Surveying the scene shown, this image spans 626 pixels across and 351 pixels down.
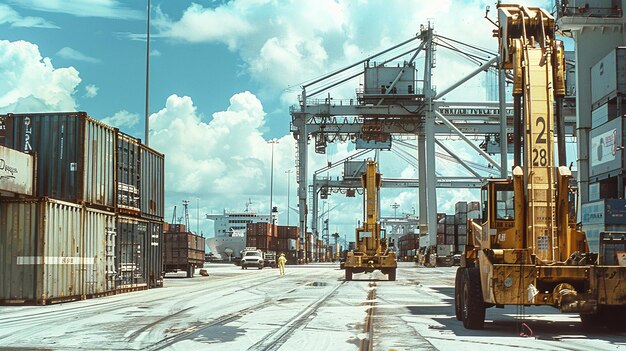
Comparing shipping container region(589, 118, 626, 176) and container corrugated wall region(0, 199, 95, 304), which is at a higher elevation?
shipping container region(589, 118, 626, 176)

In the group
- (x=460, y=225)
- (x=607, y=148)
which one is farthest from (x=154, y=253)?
(x=460, y=225)

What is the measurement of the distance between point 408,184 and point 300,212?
67.7ft

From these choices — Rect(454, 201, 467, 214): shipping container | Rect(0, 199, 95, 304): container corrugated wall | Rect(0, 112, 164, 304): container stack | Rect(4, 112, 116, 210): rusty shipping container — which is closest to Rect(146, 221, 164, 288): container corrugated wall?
Rect(0, 112, 164, 304): container stack

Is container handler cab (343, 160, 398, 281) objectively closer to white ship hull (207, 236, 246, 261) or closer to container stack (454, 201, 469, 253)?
container stack (454, 201, 469, 253)

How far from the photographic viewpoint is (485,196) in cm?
1399

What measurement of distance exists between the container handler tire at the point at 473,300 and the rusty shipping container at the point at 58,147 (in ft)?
45.3

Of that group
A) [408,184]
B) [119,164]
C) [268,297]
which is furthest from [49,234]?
[408,184]

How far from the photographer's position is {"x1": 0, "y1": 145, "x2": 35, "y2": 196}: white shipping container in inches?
795

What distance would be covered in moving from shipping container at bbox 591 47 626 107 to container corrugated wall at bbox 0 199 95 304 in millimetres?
→ 25665

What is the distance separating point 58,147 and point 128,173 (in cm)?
426

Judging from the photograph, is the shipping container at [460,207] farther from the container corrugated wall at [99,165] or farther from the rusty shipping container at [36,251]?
the rusty shipping container at [36,251]

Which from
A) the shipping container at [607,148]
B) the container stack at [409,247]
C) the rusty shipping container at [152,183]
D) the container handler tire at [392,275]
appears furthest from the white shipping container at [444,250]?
the rusty shipping container at [152,183]

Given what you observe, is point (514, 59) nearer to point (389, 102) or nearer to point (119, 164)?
point (119, 164)

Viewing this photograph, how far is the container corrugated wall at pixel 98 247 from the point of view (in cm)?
2366
